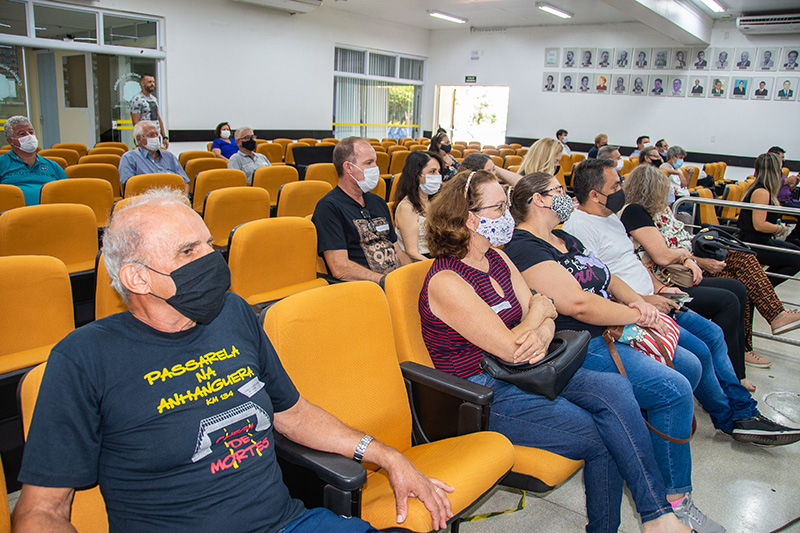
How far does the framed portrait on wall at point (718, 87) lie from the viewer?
12109mm

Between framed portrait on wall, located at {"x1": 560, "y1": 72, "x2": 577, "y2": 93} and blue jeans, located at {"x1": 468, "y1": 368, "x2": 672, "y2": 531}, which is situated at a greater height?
framed portrait on wall, located at {"x1": 560, "y1": 72, "x2": 577, "y2": 93}

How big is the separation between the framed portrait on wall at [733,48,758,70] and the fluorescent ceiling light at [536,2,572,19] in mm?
3564

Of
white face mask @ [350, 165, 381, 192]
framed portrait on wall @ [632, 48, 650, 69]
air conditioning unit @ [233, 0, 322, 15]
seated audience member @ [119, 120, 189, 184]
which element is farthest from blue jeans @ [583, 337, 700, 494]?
framed portrait on wall @ [632, 48, 650, 69]

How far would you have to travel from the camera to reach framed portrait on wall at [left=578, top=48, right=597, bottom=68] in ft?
45.0

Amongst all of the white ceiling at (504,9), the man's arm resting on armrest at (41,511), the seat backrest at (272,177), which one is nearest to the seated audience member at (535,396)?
the man's arm resting on armrest at (41,511)

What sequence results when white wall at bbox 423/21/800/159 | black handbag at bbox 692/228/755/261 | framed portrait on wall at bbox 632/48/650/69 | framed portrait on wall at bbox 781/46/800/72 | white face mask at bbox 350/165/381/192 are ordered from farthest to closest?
framed portrait on wall at bbox 632/48/650/69 → white wall at bbox 423/21/800/159 → framed portrait on wall at bbox 781/46/800/72 → black handbag at bbox 692/228/755/261 → white face mask at bbox 350/165/381/192

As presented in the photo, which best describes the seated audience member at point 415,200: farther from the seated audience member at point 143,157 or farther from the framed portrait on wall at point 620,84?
the framed portrait on wall at point 620,84

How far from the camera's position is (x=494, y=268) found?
2.21m

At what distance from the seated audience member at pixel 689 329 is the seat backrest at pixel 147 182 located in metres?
2.74

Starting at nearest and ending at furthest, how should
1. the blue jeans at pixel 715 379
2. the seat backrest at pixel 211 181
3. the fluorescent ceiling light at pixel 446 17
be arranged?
1. the blue jeans at pixel 715 379
2. the seat backrest at pixel 211 181
3. the fluorescent ceiling light at pixel 446 17

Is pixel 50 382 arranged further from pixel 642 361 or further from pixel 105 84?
pixel 105 84

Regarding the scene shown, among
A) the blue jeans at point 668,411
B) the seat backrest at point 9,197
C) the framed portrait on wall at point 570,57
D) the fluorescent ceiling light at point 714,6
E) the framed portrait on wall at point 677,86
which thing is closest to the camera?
the blue jeans at point 668,411

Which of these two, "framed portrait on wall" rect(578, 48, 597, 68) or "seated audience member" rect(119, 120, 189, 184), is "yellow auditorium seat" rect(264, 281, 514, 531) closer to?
"seated audience member" rect(119, 120, 189, 184)

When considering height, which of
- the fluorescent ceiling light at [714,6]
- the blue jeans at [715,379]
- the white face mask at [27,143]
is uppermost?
the fluorescent ceiling light at [714,6]
